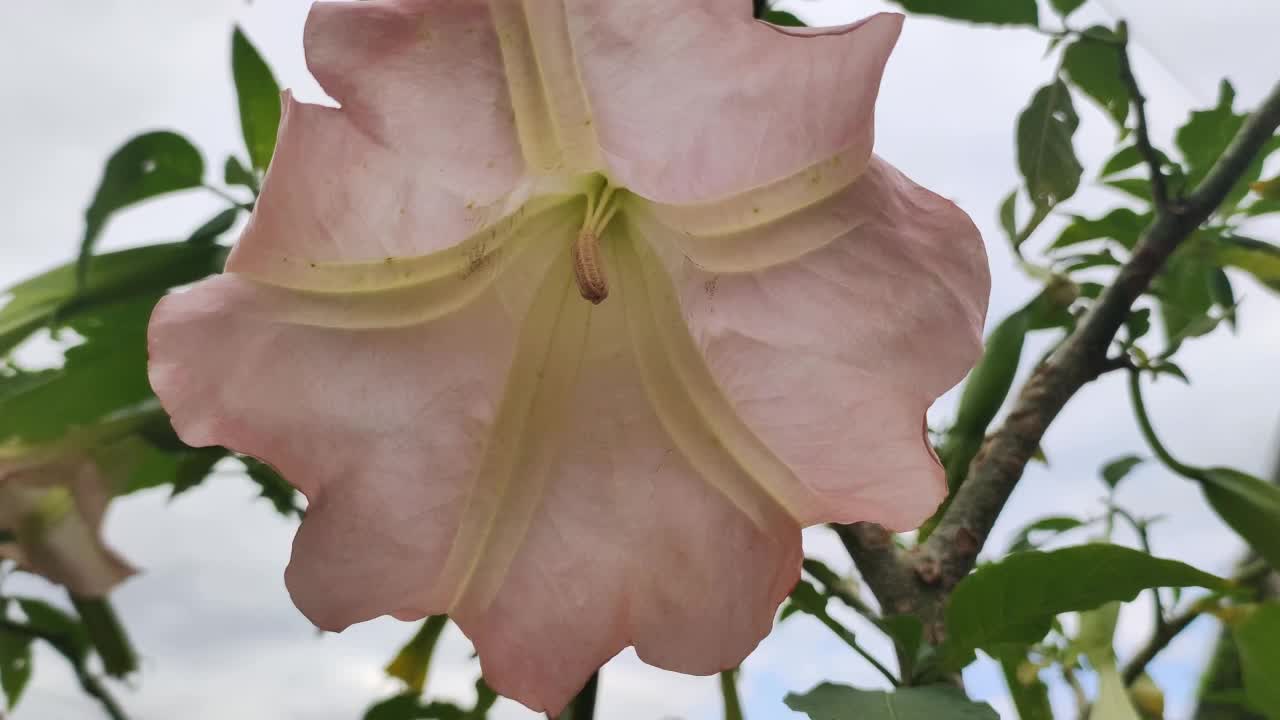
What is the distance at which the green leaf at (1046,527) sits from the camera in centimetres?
116

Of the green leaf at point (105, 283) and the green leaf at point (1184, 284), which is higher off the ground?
the green leaf at point (105, 283)

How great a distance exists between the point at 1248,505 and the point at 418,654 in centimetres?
68

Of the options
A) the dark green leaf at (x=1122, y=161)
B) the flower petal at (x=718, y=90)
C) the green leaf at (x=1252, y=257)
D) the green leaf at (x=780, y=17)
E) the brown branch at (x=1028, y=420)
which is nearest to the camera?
the flower petal at (x=718, y=90)

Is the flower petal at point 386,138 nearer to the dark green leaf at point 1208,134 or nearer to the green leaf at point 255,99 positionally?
the green leaf at point 255,99

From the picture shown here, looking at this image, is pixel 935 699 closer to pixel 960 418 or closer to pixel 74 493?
pixel 960 418

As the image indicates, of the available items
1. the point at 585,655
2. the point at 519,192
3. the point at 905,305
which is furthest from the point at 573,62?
the point at 585,655

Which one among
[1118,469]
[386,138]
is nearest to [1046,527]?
[1118,469]

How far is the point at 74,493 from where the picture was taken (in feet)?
2.44

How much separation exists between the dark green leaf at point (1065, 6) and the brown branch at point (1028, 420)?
0.56 ft

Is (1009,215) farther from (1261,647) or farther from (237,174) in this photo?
(237,174)

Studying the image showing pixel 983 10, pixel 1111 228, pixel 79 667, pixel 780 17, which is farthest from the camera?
pixel 1111 228

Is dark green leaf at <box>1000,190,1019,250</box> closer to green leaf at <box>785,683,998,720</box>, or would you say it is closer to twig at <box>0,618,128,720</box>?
green leaf at <box>785,683,998,720</box>

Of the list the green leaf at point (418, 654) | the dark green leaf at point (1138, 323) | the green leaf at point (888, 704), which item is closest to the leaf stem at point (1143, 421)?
the dark green leaf at point (1138, 323)

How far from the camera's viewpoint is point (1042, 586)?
1.98 ft
